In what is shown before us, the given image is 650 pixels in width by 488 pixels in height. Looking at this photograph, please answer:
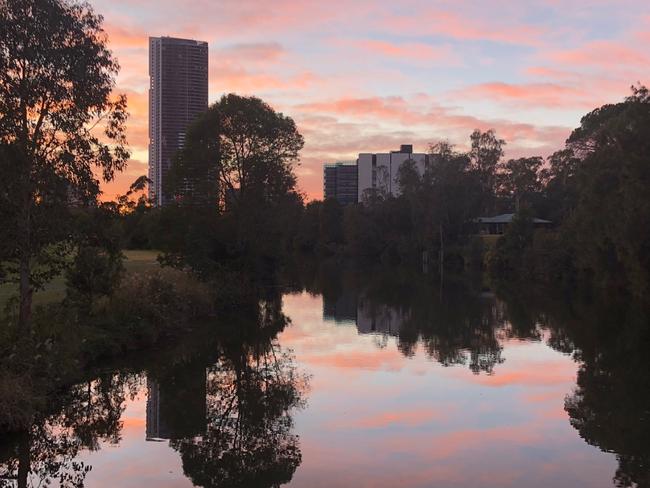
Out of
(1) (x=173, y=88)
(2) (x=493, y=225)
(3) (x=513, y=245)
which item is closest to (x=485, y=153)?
(2) (x=493, y=225)

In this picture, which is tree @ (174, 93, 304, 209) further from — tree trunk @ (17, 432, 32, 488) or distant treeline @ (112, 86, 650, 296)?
tree trunk @ (17, 432, 32, 488)

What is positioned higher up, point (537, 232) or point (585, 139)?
point (585, 139)

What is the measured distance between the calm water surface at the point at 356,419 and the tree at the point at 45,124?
12.9 feet

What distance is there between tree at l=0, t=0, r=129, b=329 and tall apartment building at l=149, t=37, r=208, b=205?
45.5 m

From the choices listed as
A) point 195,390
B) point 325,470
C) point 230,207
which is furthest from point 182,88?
point 325,470

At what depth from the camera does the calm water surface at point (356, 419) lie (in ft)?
39.5

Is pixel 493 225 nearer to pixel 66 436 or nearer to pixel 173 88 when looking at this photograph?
pixel 173 88

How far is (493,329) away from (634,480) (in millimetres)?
18853

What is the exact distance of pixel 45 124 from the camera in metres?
17.0

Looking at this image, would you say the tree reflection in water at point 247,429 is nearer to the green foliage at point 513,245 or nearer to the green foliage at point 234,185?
the green foliage at point 234,185

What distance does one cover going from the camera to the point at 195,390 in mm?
18203

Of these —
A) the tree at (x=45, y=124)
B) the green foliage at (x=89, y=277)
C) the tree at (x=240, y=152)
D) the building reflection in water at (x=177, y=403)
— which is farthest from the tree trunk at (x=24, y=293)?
the tree at (x=240, y=152)

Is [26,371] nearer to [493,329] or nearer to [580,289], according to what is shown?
[493,329]

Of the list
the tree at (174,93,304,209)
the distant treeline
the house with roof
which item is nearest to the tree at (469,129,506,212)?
the house with roof
